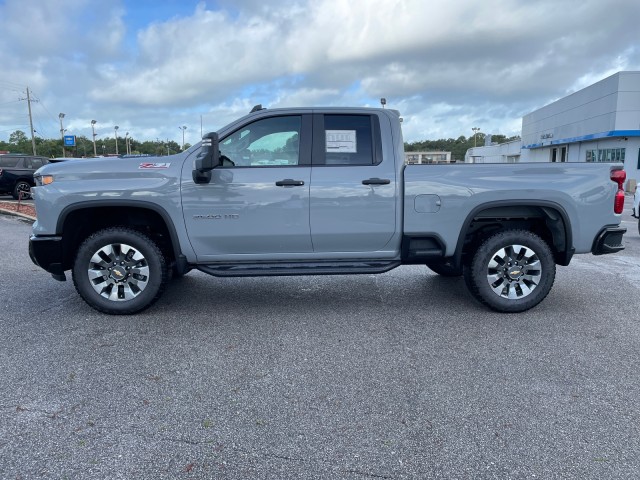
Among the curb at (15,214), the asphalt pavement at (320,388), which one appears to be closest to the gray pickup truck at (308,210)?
the asphalt pavement at (320,388)

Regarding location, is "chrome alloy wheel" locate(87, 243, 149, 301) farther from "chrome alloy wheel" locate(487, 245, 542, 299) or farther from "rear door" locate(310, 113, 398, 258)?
"chrome alloy wheel" locate(487, 245, 542, 299)

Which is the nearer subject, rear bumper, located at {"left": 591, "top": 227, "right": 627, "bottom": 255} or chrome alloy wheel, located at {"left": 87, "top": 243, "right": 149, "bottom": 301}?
chrome alloy wheel, located at {"left": 87, "top": 243, "right": 149, "bottom": 301}

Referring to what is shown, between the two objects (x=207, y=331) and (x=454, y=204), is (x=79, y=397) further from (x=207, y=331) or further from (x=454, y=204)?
(x=454, y=204)

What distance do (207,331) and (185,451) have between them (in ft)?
6.50

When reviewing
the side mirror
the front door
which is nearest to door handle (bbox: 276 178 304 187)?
the front door

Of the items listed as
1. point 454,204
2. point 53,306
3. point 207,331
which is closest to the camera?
point 207,331

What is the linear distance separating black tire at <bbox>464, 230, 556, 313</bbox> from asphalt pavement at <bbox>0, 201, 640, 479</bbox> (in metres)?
0.20

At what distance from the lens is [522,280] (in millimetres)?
5160

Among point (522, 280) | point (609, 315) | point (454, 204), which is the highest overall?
point (454, 204)

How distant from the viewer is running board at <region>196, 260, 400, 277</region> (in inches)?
194

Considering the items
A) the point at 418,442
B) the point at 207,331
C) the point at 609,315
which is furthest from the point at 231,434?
the point at 609,315

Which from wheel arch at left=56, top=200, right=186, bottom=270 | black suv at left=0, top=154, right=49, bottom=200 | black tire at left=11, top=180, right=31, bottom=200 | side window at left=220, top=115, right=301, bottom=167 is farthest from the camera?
black tire at left=11, top=180, right=31, bottom=200

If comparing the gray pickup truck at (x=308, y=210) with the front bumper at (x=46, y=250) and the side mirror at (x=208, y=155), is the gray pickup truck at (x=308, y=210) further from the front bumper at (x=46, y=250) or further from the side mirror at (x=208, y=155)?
the side mirror at (x=208, y=155)

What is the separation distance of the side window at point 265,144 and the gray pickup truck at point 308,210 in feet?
0.04
